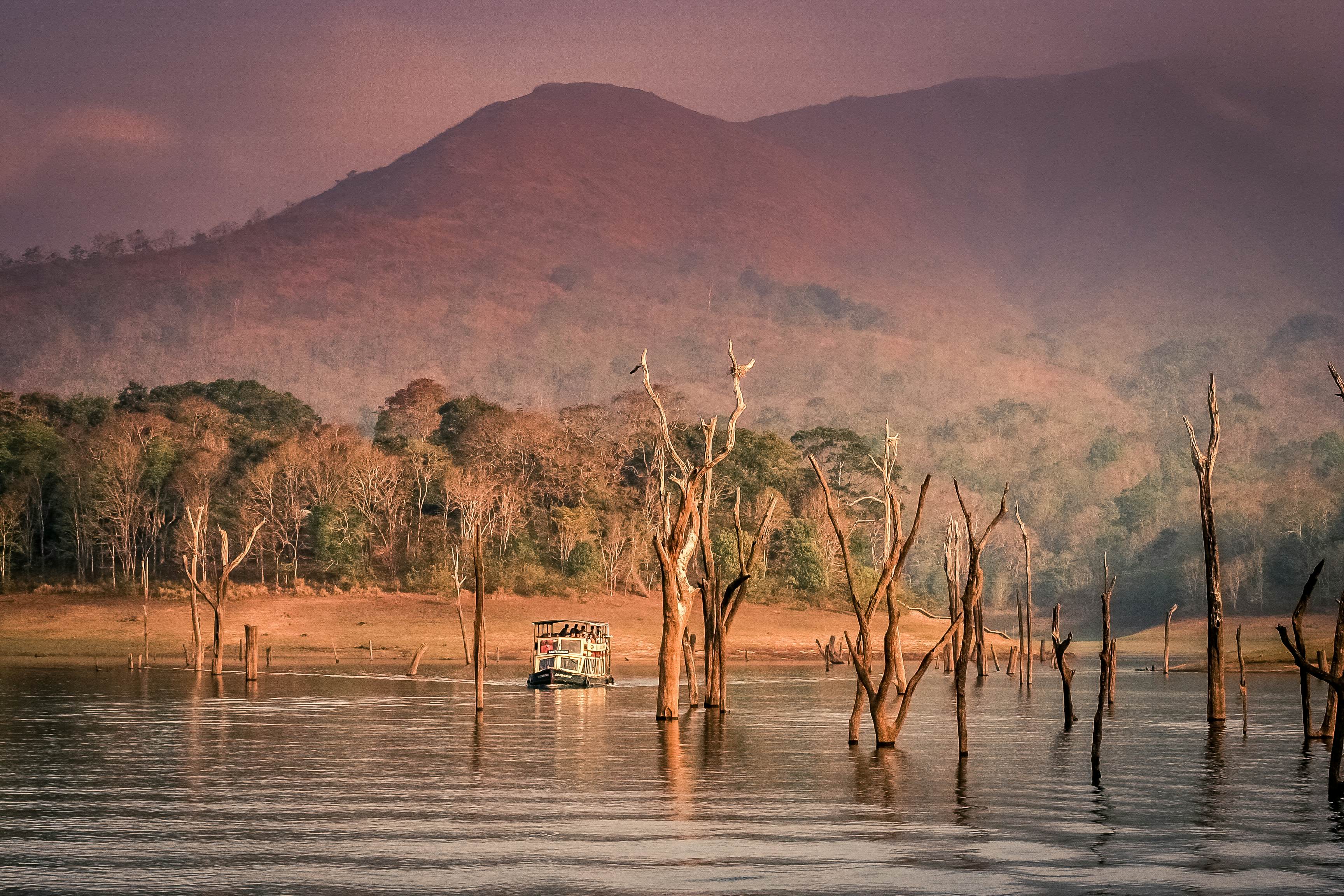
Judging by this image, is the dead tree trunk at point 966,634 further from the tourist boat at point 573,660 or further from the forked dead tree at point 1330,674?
the tourist boat at point 573,660

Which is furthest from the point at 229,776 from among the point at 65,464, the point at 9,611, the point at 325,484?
the point at 65,464

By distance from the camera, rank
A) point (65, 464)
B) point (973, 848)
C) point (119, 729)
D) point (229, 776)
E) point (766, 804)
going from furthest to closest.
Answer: point (65, 464)
point (119, 729)
point (229, 776)
point (766, 804)
point (973, 848)

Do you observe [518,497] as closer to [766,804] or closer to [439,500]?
[439,500]

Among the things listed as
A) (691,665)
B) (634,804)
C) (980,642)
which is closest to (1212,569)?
(691,665)

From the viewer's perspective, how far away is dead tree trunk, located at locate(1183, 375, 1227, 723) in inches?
1594

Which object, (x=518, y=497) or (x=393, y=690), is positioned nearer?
(x=393, y=690)

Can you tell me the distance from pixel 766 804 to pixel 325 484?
81.9 meters

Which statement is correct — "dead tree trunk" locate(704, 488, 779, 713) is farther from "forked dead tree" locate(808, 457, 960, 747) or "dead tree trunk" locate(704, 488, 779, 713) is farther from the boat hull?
the boat hull

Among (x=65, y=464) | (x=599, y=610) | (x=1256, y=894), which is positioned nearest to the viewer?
(x=1256, y=894)

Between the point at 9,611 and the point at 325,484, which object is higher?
the point at 325,484

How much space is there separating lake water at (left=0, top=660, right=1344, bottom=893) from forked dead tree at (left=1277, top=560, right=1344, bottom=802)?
0.48 meters

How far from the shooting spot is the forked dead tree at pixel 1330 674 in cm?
2581

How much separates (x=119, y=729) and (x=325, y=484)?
6444cm

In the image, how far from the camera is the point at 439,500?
361ft
